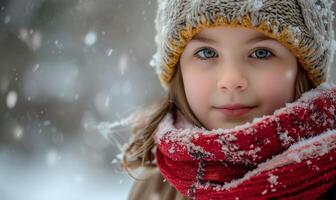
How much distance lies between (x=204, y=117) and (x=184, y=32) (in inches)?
11.2

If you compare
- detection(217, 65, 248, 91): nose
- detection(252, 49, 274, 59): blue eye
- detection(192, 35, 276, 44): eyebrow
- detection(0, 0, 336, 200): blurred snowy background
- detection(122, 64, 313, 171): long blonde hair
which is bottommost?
detection(0, 0, 336, 200): blurred snowy background

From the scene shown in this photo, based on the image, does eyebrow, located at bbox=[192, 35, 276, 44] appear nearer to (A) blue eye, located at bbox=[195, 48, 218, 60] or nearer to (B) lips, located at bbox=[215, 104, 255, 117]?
(A) blue eye, located at bbox=[195, 48, 218, 60]

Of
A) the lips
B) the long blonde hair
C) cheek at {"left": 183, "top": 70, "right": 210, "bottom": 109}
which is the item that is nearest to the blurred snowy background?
the long blonde hair

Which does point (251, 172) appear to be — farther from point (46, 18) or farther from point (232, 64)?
point (46, 18)

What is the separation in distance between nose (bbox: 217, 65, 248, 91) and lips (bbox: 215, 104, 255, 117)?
0.22 feet

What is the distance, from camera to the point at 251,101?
1.72 metres

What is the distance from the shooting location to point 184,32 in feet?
A: 5.88

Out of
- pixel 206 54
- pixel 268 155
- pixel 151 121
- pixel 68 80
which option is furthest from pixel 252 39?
pixel 68 80

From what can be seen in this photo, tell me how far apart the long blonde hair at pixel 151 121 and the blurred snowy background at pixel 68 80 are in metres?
3.51

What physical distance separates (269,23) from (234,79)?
20cm

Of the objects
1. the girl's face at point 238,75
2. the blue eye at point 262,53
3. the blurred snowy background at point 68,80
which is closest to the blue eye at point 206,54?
the girl's face at point 238,75

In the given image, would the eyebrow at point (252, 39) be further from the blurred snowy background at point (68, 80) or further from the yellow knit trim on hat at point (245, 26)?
the blurred snowy background at point (68, 80)

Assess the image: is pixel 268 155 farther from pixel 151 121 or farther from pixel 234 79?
pixel 151 121

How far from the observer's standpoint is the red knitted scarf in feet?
5.16
